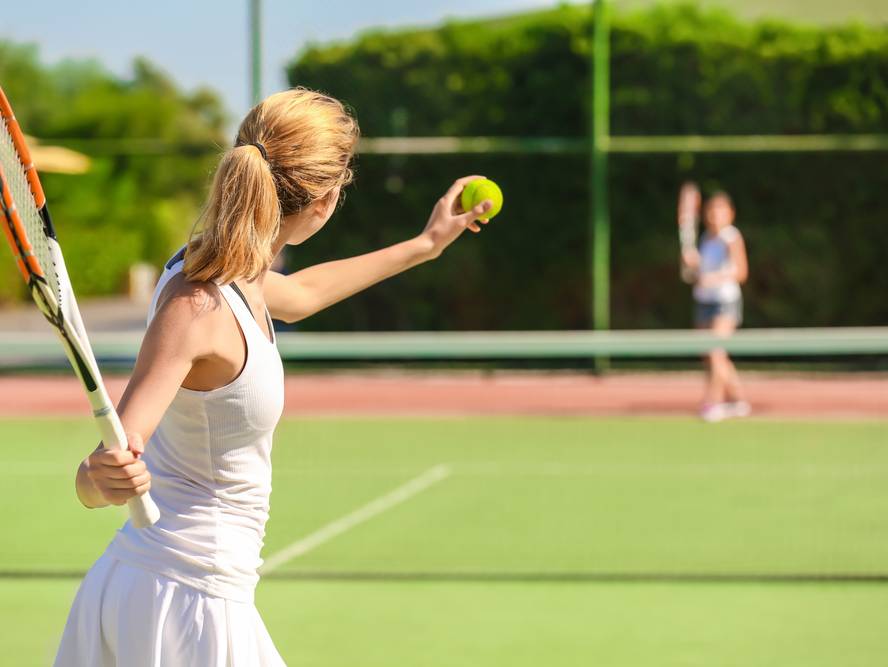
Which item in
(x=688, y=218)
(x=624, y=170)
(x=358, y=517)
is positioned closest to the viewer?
(x=358, y=517)

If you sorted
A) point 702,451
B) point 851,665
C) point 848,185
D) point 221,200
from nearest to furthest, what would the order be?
point 221,200 < point 851,665 < point 702,451 < point 848,185

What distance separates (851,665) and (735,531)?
2133mm

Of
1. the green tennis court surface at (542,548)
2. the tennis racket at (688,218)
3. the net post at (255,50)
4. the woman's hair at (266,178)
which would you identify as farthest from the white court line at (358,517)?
the net post at (255,50)

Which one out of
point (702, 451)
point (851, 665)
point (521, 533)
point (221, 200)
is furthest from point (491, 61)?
point (221, 200)

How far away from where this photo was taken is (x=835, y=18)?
46.6 feet

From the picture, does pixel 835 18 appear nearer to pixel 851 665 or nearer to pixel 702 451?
pixel 702 451

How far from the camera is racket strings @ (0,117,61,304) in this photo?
2.23 meters

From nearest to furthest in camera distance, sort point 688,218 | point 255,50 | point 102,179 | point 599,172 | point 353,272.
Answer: point 353,272, point 688,218, point 255,50, point 599,172, point 102,179

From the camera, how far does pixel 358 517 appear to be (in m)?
6.92

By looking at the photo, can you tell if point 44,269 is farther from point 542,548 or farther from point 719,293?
point 719,293

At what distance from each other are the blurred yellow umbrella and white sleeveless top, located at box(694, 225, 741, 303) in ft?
23.0

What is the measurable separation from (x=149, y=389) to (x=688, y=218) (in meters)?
9.85

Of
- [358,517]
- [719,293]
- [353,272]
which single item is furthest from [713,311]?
[353,272]

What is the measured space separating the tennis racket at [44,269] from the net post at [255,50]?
9223 millimetres
